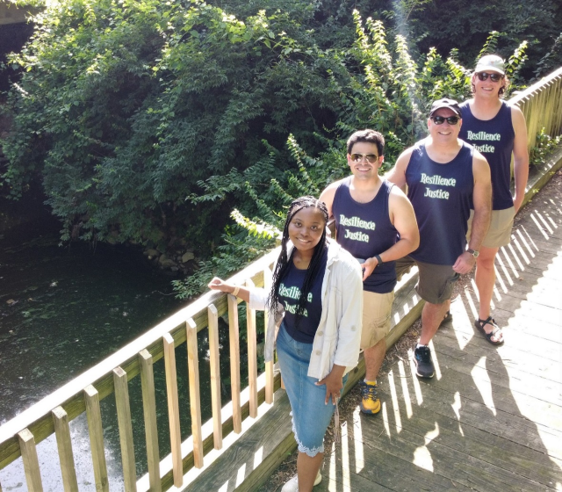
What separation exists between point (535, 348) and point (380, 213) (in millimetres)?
1825

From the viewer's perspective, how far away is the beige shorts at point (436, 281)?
130 inches

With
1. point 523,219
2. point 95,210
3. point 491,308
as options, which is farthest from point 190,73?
point 491,308

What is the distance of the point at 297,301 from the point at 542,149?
202 inches

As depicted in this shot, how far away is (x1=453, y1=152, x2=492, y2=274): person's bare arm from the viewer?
3049mm

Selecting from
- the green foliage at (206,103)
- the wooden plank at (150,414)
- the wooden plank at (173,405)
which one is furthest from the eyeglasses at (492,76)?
the green foliage at (206,103)

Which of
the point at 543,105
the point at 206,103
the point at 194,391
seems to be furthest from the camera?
the point at 206,103

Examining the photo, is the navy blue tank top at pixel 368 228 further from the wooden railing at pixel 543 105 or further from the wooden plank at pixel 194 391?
the wooden railing at pixel 543 105

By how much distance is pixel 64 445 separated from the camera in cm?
196

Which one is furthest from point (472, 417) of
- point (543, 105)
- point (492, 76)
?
point (543, 105)

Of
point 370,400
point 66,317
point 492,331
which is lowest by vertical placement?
point 66,317

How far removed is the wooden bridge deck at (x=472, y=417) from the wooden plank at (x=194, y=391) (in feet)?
2.03

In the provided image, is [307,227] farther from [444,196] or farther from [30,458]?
[30,458]

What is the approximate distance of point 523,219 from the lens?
18.3 feet

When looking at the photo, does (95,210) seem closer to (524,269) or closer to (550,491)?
(524,269)
